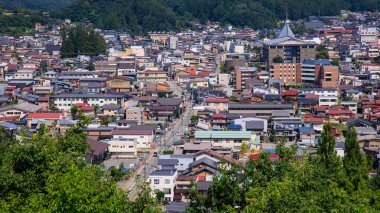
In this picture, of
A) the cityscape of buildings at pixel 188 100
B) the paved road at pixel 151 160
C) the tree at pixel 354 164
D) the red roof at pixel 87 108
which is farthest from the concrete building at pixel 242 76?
the tree at pixel 354 164

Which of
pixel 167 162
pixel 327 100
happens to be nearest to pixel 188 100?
pixel 327 100

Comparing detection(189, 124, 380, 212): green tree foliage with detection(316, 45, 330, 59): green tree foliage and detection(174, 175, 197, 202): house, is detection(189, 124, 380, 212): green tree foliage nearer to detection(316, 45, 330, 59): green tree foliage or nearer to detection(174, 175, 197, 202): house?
detection(174, 175, 197, 202): house

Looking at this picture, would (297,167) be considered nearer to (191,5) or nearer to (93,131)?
(93,131)

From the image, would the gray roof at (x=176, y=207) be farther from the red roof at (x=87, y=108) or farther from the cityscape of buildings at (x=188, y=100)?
the red roof at (x=87, y=108)

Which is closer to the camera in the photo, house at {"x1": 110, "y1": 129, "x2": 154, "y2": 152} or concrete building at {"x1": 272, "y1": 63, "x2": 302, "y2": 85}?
house at {"x1": 110, "y1": 129, "x2": 154, "y2": 152}

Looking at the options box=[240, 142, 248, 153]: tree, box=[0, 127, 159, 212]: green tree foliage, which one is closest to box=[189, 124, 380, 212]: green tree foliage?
box=[0, 127, 159, 212]: green tree foliage

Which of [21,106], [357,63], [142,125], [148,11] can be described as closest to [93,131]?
[142,125]
